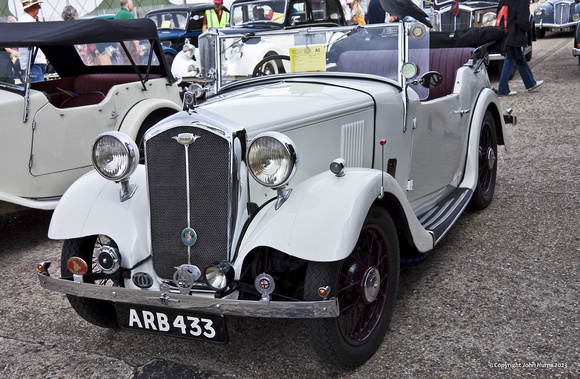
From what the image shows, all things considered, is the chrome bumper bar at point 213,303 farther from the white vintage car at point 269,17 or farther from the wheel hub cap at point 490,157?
the white vintage car at point 269,17

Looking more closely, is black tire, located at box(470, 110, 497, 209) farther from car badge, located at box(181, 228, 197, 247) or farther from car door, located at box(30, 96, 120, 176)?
car door, located at box(30, 96, 120, 176)

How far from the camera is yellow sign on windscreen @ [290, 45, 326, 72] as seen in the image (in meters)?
3.79

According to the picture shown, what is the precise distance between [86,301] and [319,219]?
127cm

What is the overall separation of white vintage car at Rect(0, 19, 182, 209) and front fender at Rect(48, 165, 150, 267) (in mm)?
1855

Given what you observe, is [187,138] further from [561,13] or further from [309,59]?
[561,13]

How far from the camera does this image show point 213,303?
2.47m

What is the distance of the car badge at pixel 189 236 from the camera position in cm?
272

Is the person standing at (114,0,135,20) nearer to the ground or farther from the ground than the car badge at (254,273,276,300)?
farther from the ground

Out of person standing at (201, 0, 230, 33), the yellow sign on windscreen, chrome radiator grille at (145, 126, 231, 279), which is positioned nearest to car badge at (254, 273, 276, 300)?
chrome radiator grille at (145, 126, 231, 279)

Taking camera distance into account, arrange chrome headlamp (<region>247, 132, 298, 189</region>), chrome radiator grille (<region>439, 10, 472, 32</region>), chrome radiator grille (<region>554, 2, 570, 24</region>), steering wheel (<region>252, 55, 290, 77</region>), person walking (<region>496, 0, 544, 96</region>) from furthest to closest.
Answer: chrome radiator grille (<region>554, 2, 570, 24</region>)
chrome radiator grille (<region>439, 10, 472, 32</region>)
person walking (<region>496, 0, 544, 96</region>)
steering wheel (<region>252, 55, 290, 77</region>)
chrome headlamp (<region>247, 132, 298, 189</region>)

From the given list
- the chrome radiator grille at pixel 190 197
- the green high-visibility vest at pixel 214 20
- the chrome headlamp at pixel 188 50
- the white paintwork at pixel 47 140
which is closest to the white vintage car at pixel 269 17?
the chrome headlamp at pixel 188 50

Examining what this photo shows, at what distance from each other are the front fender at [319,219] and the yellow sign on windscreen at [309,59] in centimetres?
118

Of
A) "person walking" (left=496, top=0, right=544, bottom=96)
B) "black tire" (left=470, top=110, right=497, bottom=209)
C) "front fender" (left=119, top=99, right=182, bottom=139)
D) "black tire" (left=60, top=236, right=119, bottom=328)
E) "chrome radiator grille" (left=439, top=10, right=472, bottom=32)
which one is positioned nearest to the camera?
"black tire" (left=60, top=236, right=119, bottom=328)

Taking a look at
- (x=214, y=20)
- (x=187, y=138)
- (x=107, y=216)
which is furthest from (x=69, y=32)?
(x=214, y=20)
